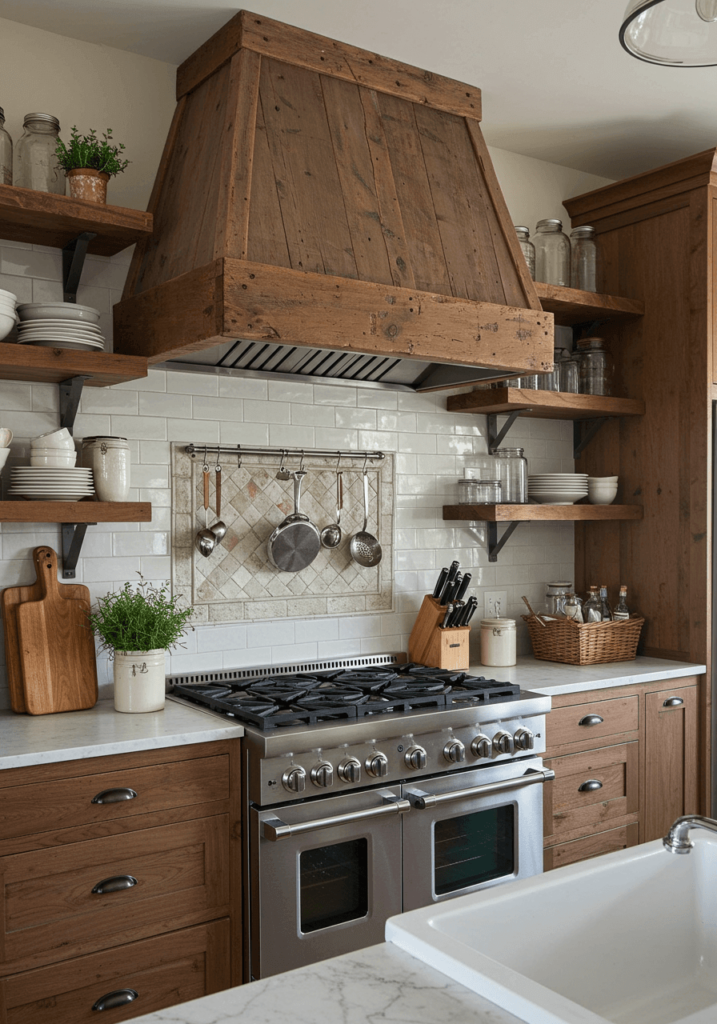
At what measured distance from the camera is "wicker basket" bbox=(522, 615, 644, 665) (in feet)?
12.0

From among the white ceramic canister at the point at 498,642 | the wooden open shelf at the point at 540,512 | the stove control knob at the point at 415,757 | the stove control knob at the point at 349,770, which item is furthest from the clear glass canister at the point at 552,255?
the stove control knob at the point at 349,770

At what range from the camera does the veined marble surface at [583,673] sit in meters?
3.24

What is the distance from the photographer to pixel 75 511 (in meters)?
2.58

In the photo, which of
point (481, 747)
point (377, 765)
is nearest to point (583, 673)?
point (481, 747)

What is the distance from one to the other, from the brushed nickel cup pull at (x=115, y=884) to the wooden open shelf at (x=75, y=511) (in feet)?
3.15

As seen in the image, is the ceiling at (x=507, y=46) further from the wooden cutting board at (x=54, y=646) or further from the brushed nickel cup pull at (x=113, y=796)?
the brushed nickel cup pull at (x=113, y=796)

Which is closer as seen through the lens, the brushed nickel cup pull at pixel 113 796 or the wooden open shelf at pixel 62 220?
the brushed nickel cup pull at pixel 113 796

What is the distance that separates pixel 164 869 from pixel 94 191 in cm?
190

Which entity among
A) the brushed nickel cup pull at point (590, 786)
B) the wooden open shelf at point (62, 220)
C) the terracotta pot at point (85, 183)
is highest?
the terracotta pot at point (85, 183)

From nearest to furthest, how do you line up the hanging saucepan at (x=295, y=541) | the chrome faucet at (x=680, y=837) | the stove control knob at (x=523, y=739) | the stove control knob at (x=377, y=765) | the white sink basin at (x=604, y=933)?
Answer: the white sink basin at (x=604, y=933) → the chrome faucet at (x=680, y=837) → the stove control knob at (x=377, y=765) → the stove control knob at (x=523, y=739) → the hanging saucepan at (x=295, y=541)

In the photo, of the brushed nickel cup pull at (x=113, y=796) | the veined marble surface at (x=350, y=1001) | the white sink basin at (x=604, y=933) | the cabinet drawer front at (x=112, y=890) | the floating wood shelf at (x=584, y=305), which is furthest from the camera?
the floating wood shelf at (x=584, y=305)

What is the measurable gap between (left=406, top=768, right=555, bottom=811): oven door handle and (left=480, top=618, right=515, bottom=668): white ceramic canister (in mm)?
596

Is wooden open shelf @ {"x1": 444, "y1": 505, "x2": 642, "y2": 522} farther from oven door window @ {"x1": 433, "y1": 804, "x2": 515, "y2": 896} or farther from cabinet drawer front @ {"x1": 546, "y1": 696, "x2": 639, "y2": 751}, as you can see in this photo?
oven door window @ {"x1": 433, "y1": 804, "x2": 515, "y2": 896}

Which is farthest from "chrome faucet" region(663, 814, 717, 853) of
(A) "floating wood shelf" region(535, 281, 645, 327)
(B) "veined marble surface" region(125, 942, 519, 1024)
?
(A) "floating wood shelf" region(535, 281, 645, 327)
